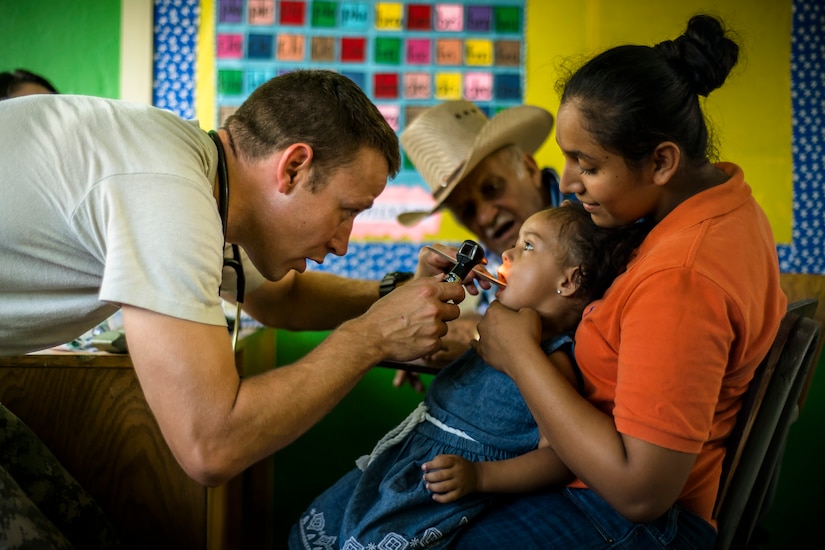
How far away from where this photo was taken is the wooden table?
175 cm

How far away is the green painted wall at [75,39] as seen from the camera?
112 inches

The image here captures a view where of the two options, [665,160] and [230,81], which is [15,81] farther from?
[665,160]

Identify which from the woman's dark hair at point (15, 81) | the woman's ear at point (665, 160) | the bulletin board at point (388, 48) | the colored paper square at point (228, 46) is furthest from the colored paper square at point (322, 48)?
the woman's ear at point (665, 160)

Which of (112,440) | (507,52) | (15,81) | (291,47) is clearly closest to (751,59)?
(507,52)

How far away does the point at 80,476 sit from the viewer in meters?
1.76

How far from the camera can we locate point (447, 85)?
9.58 feet

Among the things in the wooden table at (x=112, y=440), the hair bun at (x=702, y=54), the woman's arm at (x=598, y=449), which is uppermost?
the hair bun at (x=702, y=54)

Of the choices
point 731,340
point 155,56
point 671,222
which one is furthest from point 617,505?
point 155,56

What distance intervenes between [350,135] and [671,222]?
655mm

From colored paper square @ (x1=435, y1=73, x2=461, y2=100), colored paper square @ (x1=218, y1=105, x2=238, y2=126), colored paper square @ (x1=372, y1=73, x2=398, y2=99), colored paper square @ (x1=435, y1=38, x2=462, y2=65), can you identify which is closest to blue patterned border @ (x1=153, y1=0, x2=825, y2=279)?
colored paper square @ (x1=218, y1=105, x2=238, y2=126)

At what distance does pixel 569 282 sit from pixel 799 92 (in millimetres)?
2071

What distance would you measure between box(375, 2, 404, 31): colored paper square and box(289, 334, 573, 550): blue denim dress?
1810 millimetres

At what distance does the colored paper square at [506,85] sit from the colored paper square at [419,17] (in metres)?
0.36

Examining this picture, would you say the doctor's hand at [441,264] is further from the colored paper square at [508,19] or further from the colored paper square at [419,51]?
the colored paper square at [508,19]
